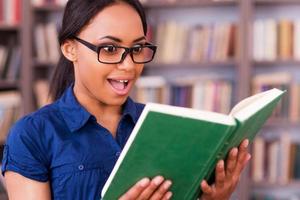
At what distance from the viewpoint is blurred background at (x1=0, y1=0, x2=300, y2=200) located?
11.4 ft

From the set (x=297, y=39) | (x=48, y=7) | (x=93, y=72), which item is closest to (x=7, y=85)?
(x=48, y=7)

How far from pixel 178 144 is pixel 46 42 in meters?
2.82

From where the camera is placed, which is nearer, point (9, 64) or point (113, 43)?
point (113, 43)

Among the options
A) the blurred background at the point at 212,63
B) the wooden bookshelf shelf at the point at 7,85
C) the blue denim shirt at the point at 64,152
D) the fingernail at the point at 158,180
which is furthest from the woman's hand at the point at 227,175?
the wooden bookshelf shelf at the point at 7,85

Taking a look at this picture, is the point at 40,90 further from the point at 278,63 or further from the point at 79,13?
the point at 79,13

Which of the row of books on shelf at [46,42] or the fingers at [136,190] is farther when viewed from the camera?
the row of books on shelf at [46,42]

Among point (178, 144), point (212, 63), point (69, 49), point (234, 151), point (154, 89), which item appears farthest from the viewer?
point (154, 89)

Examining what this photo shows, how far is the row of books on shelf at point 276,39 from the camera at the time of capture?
3467 mm

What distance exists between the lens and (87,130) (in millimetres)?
1300

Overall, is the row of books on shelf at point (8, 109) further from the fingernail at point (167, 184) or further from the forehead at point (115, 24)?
the fingernail at point (167, 184)

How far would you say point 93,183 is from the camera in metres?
1.26

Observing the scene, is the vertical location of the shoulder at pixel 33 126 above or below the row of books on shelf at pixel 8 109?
above

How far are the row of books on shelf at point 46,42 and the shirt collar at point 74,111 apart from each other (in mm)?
2425

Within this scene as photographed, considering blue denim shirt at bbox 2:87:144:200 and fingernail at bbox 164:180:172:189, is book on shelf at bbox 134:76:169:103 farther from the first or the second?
fingernail at bbox 164:180:172:189
